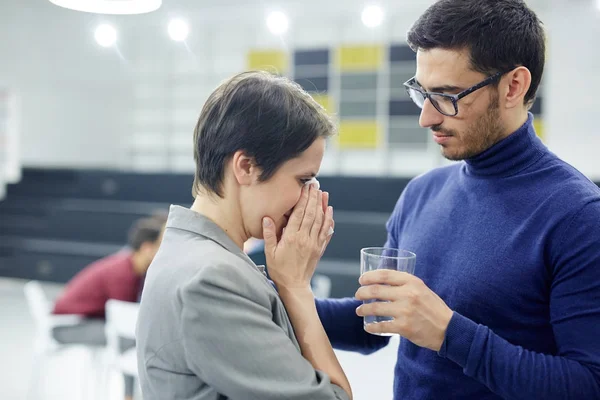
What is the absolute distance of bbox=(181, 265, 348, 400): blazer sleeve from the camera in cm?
90

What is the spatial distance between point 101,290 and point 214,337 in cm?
282

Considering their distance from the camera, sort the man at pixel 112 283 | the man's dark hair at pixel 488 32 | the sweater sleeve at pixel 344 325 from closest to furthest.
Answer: the man's dark hair at pixel 488 32, the sweater sleeve at pixel 344 325, the man at pixel 112 283

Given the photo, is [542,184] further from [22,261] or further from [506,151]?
[22,261]

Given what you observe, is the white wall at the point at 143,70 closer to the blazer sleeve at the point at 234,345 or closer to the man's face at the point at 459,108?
the man's face at the point at 459,108

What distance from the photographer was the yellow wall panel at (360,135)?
8422 mm

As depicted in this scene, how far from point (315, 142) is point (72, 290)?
2909 millimetres

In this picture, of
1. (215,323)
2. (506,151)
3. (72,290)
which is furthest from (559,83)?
(215,323)

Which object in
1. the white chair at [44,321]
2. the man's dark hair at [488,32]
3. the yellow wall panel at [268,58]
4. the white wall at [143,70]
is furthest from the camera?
the yellow wall panel at [268,58]

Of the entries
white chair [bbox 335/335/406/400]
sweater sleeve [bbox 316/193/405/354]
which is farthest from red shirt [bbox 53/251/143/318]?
sweater sleeve [bbox 316/193/405/354]

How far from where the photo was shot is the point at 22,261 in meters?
7.70

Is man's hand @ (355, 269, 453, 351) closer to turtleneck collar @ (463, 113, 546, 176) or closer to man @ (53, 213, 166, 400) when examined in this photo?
turtleneck collar @ (463, 113, 546, 176)

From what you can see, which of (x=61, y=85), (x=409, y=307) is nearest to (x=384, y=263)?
(x=409, y=307)

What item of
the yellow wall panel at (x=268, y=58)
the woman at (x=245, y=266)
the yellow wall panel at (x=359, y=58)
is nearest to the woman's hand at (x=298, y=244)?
the woman at (x=245, y=266)

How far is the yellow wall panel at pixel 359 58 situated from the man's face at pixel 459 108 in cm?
747
